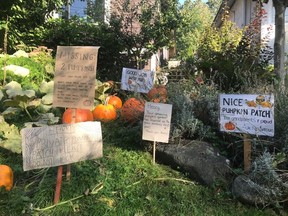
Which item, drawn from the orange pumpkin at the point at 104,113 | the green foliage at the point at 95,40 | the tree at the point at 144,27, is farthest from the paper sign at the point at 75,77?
the tree at the point at 144,27

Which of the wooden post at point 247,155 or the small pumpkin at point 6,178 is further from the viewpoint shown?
the wooden post at point 247,155

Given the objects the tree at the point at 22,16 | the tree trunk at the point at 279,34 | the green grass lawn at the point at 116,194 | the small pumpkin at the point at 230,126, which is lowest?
the green grass lawn at the point at 116,194

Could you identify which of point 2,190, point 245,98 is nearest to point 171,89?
point 245,98

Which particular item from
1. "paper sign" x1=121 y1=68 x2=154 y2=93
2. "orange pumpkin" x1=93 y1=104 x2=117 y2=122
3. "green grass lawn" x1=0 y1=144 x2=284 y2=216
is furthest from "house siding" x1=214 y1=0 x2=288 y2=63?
"green grass lawn" x1=0 y1=144 x2=284 y2=216

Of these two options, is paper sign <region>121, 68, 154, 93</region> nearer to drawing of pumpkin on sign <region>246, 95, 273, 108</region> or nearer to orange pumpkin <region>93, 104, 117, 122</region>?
orange pumpkin <region>93, 104, 117, 122</region>

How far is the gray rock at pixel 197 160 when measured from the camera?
3396mm

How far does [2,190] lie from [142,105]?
2042 mm

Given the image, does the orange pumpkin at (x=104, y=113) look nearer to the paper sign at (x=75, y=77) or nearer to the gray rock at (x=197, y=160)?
the gray rock at (x=197, y=160)

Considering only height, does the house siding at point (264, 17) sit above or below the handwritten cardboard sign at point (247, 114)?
above

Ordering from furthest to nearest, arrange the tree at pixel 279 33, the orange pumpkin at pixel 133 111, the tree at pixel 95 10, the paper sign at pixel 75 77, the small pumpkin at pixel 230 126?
the tree at pixel 95 10, the tree at pixel 279 33, the orange pumpkin at pixel 133 111, the small pumpkin at pixel 230 126, the paper sign at pixel 75 77

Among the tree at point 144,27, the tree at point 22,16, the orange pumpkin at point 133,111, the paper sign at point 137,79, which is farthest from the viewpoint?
the tree at point 144,27

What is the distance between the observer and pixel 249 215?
300 cm

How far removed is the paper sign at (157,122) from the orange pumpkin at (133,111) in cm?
64

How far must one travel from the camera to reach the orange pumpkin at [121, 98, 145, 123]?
4.44 m
